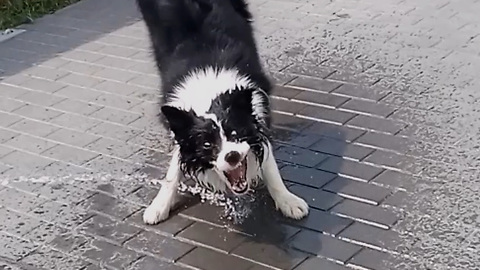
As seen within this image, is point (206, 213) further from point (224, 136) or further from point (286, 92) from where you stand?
point (286, 92)

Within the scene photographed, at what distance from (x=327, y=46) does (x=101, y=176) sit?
2154 millimetres

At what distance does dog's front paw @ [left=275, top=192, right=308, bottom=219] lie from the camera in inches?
155

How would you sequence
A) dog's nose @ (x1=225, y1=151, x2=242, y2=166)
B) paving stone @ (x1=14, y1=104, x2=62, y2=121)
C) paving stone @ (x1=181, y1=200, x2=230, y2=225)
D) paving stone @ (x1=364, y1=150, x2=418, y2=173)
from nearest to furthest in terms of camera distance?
dog's nose @ (x1=225, y1=151, x2=242, y2=166), paving stone @ (x1=181, y1=200, x2=230, y2=225), paving stone @ (x1=364, y1=150, x2=418, y2=173), paving stone @ (x1=14, y1=104, x2=62, y2=121)

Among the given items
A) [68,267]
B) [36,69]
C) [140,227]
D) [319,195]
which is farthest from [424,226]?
A: [36,69]

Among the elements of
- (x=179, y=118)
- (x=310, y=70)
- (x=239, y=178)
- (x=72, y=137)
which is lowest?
(x=72, y=137)

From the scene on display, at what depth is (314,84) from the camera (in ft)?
17.5

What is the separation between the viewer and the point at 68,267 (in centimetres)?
379

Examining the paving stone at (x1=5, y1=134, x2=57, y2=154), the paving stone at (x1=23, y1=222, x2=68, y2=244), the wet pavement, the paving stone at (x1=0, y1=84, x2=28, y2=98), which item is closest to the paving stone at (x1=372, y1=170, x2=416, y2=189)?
the wet pavement

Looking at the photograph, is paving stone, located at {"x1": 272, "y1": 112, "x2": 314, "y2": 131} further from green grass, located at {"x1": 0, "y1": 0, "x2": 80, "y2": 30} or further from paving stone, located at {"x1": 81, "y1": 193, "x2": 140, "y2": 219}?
green grass, located at {"x1": 0, "y1": 0, "x2": 80, "y2": 30}

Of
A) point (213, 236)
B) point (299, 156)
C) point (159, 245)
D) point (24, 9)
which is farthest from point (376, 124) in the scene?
point (24, 9)

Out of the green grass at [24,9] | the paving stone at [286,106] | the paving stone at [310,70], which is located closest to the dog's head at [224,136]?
the paving stone at [286,106]

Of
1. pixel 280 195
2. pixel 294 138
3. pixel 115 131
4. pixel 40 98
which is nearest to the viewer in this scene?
pixel 280 195

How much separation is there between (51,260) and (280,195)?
1160 millimetres

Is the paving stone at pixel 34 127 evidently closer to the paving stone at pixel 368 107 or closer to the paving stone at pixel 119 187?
the paving stone at pixel 119 187
